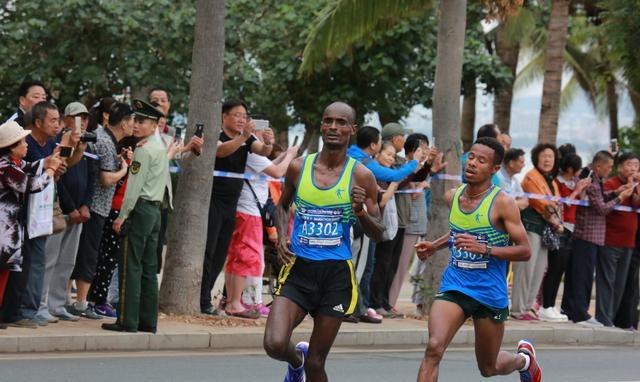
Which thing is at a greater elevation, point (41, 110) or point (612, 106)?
point (612, 106)

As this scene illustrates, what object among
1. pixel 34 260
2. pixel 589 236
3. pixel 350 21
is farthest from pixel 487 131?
pixel 34 260

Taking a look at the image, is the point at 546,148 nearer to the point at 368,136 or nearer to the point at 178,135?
the point at 368,136

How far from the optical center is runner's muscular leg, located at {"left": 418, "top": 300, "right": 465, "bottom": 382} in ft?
29.2

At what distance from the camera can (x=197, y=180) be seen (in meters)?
13.9

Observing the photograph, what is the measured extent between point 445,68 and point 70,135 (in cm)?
539

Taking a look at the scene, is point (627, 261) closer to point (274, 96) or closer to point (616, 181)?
point (616, 181)

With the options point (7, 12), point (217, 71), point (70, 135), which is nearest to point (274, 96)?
point (7, 12)

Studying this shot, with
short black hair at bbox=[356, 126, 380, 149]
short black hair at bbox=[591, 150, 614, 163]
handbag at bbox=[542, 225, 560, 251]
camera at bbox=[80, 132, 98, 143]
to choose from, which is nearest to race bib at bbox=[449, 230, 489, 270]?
camera at bbox=[80, 132, 98, 143]

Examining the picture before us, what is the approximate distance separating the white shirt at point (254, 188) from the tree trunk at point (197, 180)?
2.15ft

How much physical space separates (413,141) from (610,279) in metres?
2.99

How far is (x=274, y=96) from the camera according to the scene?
24.9 metres

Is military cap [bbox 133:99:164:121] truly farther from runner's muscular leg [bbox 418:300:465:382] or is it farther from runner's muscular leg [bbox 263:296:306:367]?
runner's muscular leg [bbox 418:300:465:382]

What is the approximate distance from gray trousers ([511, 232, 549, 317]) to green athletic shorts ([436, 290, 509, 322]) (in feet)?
23.2

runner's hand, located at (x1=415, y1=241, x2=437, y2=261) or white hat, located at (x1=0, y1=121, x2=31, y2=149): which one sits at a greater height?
white hat, located at (x1=0, y1=121, x2=31, y2=149)
